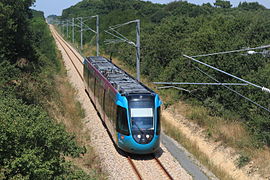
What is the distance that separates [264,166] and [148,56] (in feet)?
81.6

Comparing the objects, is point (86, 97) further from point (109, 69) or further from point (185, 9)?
point (185, 9)

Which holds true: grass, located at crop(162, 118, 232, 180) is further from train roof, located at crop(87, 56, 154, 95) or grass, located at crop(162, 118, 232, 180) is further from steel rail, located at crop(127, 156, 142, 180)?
train roof, located at crop(87, 56, 154, 95)

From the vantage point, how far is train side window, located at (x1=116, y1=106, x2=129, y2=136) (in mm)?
16094

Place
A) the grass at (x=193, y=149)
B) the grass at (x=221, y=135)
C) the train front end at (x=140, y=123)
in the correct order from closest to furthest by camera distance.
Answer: the train front end at (x=140, y=123), the grass at (x=193, y=149), the grass at (x=221, y=135)

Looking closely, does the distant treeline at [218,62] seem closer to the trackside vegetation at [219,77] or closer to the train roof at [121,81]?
the trackside vegetation at [219,77]

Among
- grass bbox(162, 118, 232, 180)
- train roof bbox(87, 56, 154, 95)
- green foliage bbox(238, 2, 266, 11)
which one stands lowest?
grass bbox(162, 118, 232, 180)

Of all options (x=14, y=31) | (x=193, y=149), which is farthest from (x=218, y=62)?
(x=14, y=31)

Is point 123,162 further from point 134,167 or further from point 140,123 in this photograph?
point 140,123

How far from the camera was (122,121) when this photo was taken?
640 inches

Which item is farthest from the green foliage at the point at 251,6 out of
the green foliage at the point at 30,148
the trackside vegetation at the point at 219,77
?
the green foliage at the point at 30,148

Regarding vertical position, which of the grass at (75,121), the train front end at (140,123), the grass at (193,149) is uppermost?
the train front end at (140,123)

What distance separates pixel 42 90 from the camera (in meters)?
24.8

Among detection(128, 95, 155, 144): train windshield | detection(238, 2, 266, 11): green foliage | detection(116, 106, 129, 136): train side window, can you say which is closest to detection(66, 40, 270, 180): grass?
detection(128, 95, 155, 144): train windshield

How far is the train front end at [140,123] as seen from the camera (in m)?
16.0
